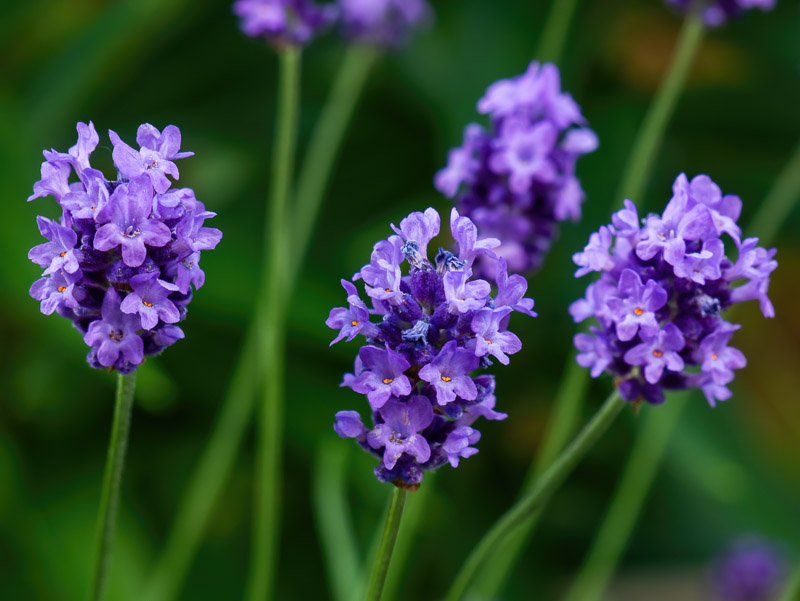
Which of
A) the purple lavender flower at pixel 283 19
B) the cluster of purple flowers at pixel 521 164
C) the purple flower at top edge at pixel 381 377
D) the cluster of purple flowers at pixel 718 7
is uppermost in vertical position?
the cluster of purple flowers at pixel 718 7

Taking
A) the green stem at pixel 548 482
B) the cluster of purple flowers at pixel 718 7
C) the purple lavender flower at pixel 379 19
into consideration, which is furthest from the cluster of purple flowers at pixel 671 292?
the purple lavender flower at pixel 379 19

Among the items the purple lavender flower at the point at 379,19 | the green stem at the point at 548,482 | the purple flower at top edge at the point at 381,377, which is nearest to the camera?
the purple flower at top edge at the point at 381,377

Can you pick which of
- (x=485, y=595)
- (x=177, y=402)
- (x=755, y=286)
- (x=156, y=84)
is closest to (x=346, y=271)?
(x=177, y=402)

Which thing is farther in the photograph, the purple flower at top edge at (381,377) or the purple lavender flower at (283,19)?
the purple lavender flower at (283,19)

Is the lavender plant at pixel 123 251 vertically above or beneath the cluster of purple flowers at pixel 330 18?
beneath

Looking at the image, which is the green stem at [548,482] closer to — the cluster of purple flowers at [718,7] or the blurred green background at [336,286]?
the cluster of purple flowers at [718,7]

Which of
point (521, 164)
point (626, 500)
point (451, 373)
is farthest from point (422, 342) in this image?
point (626, 500)

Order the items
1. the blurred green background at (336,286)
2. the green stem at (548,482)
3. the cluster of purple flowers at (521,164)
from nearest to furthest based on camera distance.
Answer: the green stem at (548,482)
the cluster of purple flowers at (521,164)
the blurred green background at (336,286)
